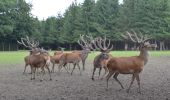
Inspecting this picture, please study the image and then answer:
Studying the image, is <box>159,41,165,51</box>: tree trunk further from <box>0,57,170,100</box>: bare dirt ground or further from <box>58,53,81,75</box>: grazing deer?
<box>0,57,170,100</box>: bare dirt ground

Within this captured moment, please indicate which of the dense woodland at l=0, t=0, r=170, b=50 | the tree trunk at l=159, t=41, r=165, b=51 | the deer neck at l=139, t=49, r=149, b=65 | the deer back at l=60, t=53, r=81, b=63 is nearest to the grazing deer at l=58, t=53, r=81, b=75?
the deer back at l=60, t=53, r=81, b=63

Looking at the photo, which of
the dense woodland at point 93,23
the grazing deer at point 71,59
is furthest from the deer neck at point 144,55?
the dense woodland at point 93,23

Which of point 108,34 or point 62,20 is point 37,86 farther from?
point 62,20

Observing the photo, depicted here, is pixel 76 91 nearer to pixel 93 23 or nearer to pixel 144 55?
pixel 144 55

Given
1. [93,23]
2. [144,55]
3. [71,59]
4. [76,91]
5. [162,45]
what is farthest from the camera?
[93,23]

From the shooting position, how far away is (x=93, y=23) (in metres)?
95.4

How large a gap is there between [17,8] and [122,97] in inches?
3439

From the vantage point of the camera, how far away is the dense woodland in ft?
298

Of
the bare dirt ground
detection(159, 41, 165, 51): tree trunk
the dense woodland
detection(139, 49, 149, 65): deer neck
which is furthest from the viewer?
the dense woodland

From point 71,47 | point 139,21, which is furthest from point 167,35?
point 71,47

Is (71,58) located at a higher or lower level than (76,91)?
higher

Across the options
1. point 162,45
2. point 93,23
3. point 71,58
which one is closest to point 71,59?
point 71,58

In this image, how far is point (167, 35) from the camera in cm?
8825

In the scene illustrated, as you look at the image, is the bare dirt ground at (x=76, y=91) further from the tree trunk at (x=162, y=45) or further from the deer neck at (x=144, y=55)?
the tree trunk at (x=162, y=45)
